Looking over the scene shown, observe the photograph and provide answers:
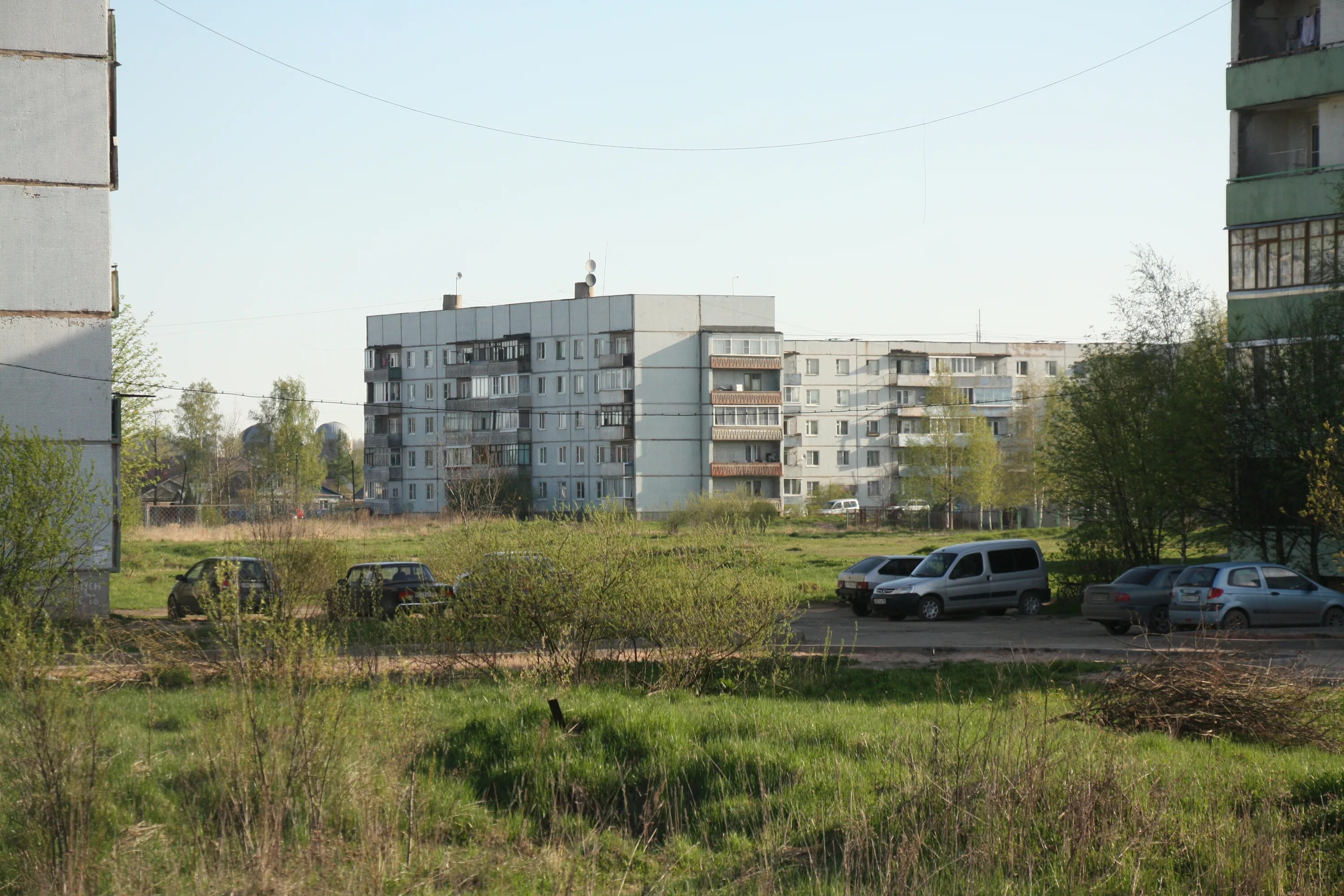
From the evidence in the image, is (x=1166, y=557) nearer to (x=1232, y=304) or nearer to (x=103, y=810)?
(x=1232, y=304)

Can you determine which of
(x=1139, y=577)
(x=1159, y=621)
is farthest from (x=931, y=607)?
(x=1159, y=621)

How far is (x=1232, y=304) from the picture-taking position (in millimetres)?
33625

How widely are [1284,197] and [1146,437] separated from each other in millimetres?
7646

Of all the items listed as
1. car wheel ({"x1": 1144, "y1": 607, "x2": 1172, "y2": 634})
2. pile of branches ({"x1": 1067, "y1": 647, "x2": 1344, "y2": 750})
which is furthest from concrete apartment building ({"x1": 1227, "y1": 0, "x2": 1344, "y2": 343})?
pile of branches ({"x1": 1067, "y1": 647, "x2": 1344, "y2": 750})

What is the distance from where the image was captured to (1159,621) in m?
24.9

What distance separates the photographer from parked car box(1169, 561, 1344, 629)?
23.3 meters

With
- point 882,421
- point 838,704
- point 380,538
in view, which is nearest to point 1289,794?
point 838,704

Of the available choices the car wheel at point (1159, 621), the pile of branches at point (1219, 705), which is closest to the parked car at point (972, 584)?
the car wheel at point (1159, 621)

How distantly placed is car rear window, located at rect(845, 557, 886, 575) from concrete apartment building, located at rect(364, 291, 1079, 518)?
50.8 meters

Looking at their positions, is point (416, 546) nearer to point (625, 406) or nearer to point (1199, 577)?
point (1199, 577)

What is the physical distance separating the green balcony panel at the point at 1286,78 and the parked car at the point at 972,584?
538 inches

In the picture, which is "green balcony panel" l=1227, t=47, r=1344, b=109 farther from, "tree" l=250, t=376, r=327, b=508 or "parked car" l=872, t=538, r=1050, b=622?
"tree" l=250, t=376, r=327, b=508

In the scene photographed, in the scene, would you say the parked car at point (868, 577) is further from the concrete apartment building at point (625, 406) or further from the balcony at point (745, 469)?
the balcony at point (745, 469)

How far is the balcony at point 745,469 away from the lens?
3398 inches
